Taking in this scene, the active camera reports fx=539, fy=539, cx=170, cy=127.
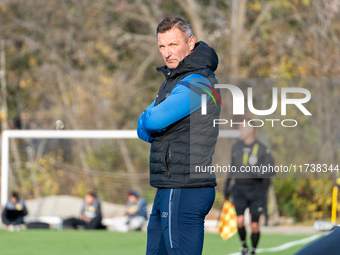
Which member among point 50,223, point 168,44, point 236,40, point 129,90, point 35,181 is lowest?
point 50,223

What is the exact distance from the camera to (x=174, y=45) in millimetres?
3230

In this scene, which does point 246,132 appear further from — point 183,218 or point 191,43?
point 183,218

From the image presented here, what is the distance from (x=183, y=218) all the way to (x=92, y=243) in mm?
7156

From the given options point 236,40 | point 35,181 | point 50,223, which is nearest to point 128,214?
point 50,223

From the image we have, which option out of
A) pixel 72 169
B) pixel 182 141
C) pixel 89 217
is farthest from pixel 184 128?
pixel 72 169

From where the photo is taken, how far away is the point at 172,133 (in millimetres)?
3156

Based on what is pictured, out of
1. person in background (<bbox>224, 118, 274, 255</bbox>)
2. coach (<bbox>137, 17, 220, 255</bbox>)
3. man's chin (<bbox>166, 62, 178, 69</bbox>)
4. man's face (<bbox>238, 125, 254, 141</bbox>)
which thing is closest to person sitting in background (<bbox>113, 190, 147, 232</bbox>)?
person in background (<bbox>224, 118, 274, 255</bbox>)

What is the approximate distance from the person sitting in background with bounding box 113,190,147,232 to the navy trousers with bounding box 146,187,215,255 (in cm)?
1012

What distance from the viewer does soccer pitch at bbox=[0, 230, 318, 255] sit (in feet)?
28.9

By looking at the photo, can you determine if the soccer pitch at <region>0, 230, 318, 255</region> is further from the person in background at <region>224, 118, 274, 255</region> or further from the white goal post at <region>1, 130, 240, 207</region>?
the white goal post at <region>1, 130, 240, 207</region>

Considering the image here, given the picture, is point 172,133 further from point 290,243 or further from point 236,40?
point 236,40

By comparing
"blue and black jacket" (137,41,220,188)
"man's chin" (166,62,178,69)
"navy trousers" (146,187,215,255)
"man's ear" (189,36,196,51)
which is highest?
"man's ear" (189,36,196,51)

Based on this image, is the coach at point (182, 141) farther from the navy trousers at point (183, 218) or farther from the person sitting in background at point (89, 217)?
the person sitting in background at point (89, 217)

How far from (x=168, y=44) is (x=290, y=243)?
7.70 metres
